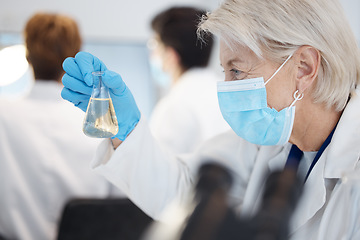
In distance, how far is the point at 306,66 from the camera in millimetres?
1090

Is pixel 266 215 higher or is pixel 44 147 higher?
pixel 266 215

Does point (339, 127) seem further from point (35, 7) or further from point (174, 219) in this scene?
point (35, 7)

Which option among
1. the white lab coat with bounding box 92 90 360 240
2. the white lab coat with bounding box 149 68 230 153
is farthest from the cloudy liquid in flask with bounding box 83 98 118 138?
the white lab coat with bounding box 149 68 230 153

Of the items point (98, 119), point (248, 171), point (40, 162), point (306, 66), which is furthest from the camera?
point (40, 162)

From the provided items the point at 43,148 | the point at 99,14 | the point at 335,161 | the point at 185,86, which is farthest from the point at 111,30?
the point at 335,161

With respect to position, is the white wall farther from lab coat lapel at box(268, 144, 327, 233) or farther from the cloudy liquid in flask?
lab coat lapel at box(268, 144, 327, 233)

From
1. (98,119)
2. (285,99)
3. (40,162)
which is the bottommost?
(40,162)

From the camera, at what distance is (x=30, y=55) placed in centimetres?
177

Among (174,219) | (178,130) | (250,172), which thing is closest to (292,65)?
(250,172)

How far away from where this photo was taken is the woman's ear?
3.49 ft

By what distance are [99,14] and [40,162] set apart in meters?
1.76

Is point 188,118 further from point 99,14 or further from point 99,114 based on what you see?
point 99,14

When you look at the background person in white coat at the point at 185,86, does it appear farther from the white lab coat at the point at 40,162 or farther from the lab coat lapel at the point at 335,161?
the lab coat lapel at the point at 335,161

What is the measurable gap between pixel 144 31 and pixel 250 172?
2204 mm
